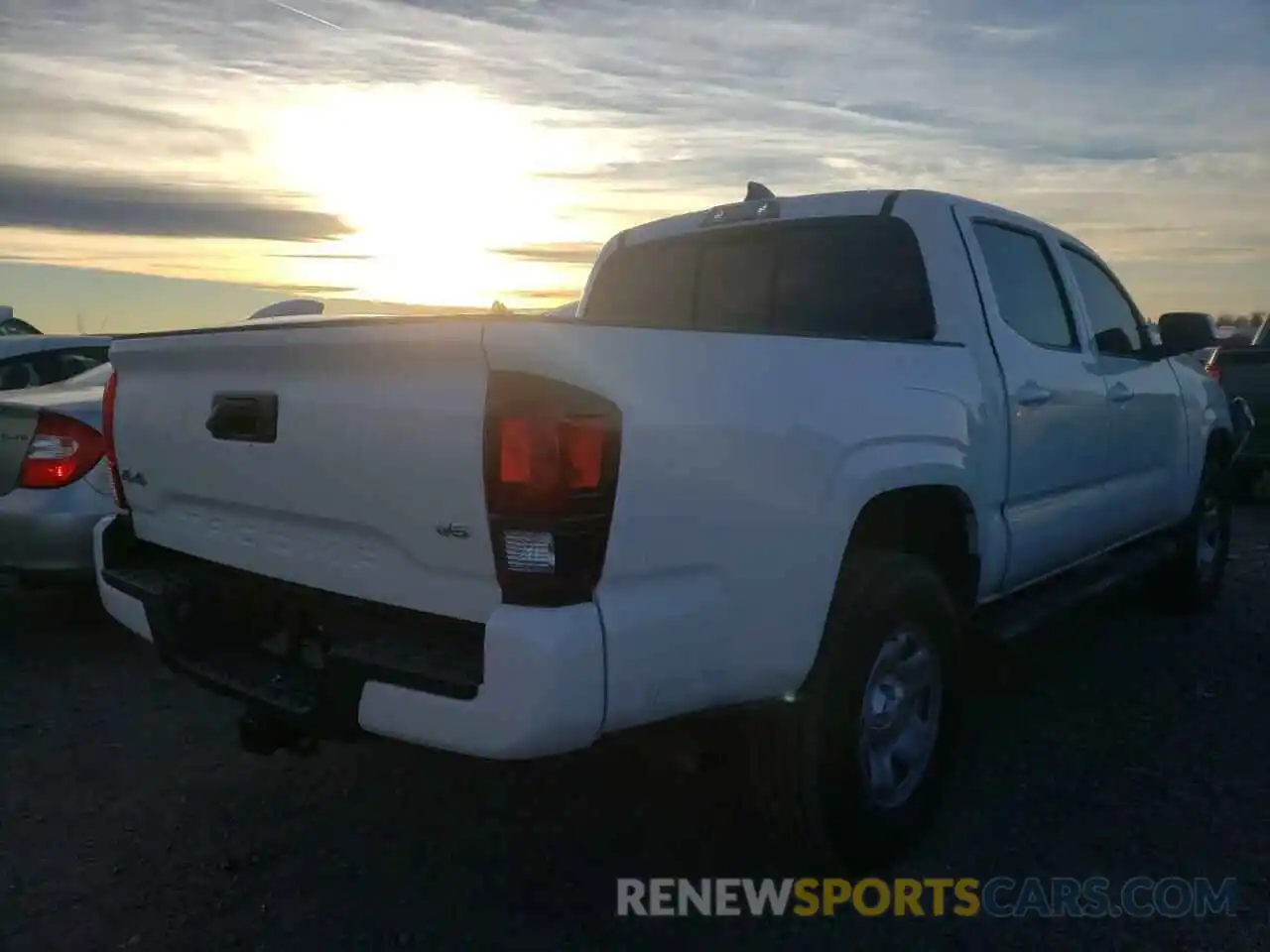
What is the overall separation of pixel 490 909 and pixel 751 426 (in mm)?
1460

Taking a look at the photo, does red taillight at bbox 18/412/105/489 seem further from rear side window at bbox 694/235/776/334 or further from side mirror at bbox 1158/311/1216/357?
side mirror at bbox 1158/311/1216/357

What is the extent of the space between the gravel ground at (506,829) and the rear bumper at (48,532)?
0.52m

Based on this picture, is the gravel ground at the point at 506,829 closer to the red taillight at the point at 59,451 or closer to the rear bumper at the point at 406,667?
the rear bumper at the point at 406,667

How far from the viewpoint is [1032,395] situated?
405 centimetres

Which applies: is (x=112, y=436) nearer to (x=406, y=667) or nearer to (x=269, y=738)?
(x=269, y=738)

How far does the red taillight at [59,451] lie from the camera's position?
17.1 ft

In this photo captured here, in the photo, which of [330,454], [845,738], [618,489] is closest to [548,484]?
[618,489]

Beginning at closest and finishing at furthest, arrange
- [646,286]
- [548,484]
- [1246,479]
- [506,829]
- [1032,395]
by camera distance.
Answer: [548,484], [506,829], [1032,395], [646,286], [1246,479]

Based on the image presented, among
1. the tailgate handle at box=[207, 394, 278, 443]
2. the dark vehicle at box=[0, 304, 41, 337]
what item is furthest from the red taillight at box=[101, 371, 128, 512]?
the dark vehicle at box=[0, 304, 41, 337]

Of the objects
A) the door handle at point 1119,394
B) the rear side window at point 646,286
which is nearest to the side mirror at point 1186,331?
the door handle at point 1119,394

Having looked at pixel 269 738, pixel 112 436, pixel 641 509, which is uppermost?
pixel 641 509

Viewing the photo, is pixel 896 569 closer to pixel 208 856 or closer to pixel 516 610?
pixel 516 610

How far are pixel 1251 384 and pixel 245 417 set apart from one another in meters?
9.85

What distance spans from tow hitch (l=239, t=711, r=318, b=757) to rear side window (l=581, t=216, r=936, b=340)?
1.62 m
